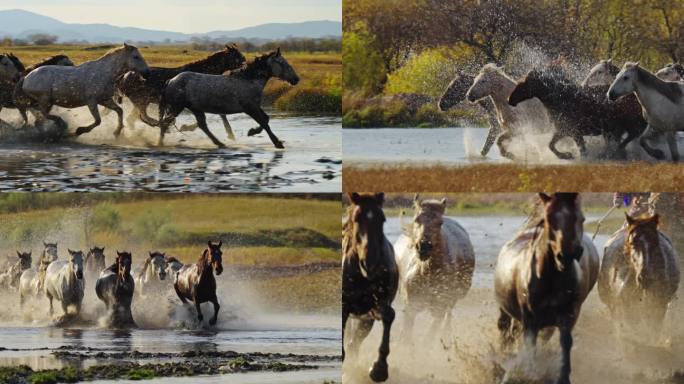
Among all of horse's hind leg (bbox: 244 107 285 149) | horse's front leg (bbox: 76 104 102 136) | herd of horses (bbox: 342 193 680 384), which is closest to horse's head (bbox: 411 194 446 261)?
herd of horses (bbox: 342 193 680 384)

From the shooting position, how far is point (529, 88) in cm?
1658

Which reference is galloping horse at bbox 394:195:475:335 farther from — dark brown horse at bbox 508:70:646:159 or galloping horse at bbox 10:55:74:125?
galloping horse at bbox 10:55:74:125

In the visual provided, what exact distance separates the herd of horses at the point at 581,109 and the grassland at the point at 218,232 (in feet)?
6.73

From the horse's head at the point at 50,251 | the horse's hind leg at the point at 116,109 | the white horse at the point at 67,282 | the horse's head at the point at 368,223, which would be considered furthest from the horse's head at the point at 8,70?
the horse's head at the point at 368,223

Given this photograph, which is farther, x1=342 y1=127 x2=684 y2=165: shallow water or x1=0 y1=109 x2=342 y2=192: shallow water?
x1=0 y1=109 x2=342 y2=192: shallow water

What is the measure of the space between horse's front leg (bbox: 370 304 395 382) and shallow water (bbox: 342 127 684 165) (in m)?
1.77

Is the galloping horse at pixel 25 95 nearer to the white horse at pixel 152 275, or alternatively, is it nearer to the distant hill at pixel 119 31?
the distant hill at pixel 119 31

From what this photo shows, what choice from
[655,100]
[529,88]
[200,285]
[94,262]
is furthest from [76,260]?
[655,100]

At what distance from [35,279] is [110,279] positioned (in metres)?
0.80

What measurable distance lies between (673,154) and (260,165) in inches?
165

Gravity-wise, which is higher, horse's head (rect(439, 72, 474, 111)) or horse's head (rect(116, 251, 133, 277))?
horse's head (rect(439, 72, 474, 111))

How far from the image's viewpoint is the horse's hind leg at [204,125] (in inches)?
669

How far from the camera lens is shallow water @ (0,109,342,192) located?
1697 cm

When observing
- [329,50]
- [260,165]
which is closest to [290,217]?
[260,165]
